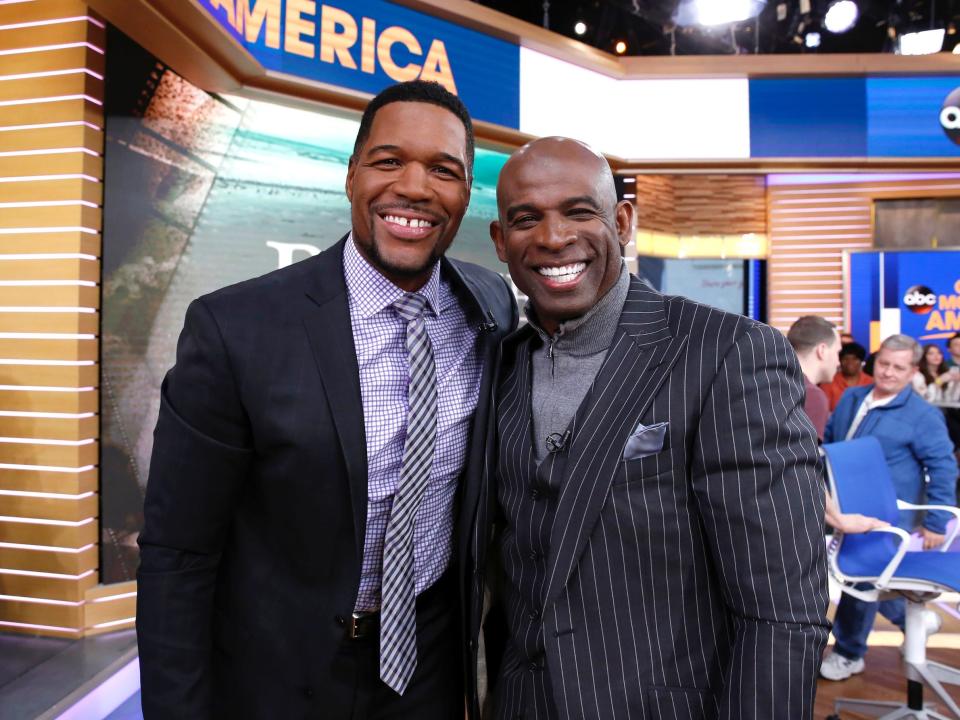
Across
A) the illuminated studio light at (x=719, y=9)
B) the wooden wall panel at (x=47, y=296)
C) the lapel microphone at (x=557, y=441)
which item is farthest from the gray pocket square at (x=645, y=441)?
the illuminated studio light at (x=719, y=9)

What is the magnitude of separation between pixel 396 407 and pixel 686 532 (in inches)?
25.9

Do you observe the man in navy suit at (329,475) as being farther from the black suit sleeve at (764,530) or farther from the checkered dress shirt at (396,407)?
the black suit sleeve at (764,530)

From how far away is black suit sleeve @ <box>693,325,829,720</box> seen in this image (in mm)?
1264

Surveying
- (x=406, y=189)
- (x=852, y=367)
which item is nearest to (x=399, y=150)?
(x=406, y=189)

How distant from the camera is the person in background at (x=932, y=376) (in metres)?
7.66

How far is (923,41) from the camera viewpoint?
8.79 metres

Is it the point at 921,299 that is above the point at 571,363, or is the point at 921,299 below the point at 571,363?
above

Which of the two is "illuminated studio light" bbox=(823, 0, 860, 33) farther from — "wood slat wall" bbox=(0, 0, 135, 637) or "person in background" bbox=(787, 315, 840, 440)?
"wood slat wall" bbox=(0, 0, 135, 637)

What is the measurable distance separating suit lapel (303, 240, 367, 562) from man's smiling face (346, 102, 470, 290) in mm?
145

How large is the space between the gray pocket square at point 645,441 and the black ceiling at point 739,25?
8262mm

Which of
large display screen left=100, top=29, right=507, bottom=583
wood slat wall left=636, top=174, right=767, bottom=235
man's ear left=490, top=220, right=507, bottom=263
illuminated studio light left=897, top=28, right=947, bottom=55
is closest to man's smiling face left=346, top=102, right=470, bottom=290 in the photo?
man's ear left=490, top=220, right=507, bottom=263

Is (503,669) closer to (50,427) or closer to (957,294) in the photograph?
(50,427)

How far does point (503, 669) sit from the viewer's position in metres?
1.61

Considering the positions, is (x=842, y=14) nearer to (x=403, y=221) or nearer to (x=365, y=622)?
(x=403, y=221)
